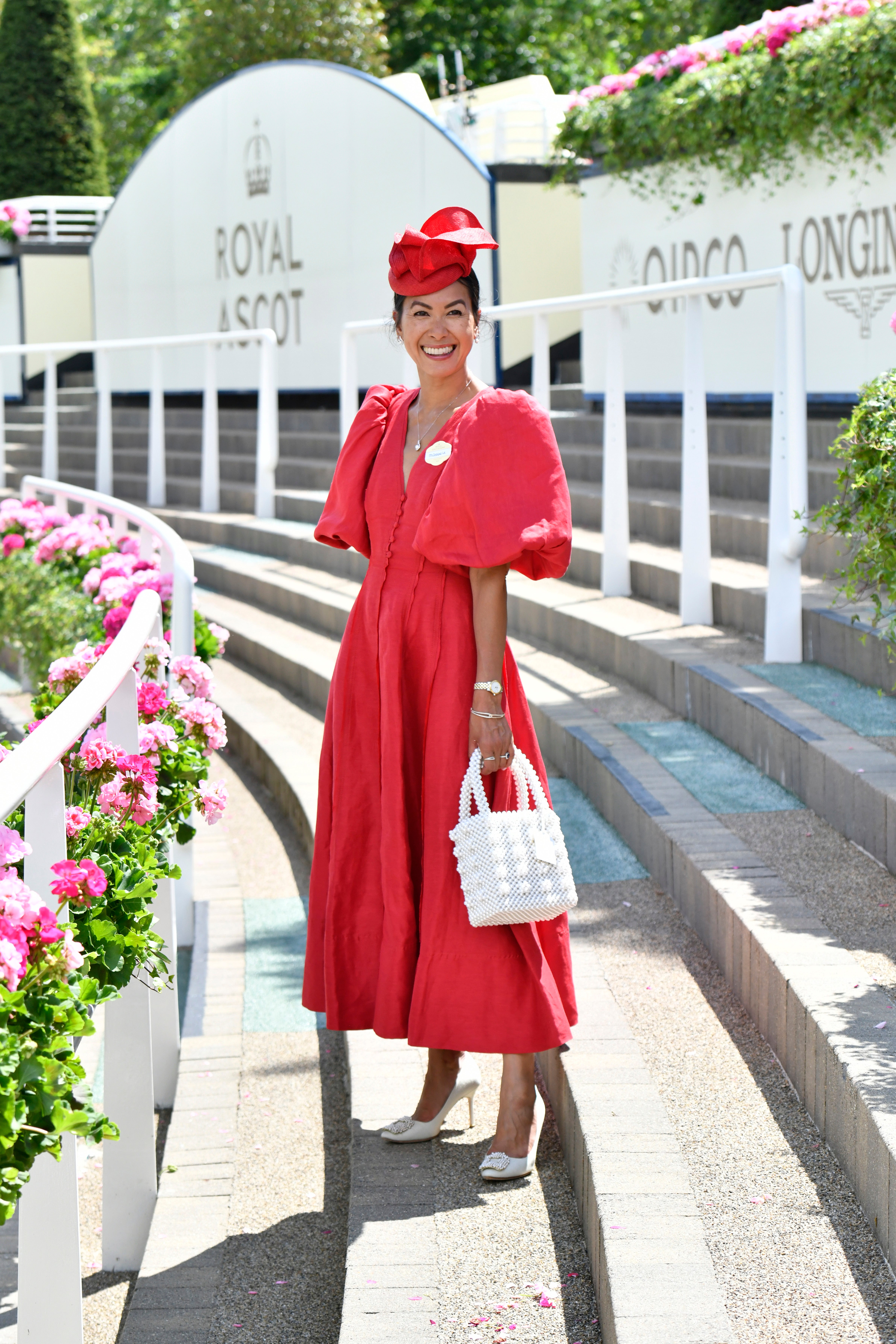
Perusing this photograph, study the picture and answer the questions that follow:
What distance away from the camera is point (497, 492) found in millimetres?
2758

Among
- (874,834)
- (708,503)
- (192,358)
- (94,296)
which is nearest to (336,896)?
(874,834)

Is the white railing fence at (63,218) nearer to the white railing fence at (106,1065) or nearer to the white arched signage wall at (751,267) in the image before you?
the white arched signage wall at (751,267)

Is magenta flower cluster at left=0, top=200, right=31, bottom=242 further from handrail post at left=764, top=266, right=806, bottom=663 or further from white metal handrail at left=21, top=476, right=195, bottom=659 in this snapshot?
handrail post at left=764, top=266, right=806, bottom=663

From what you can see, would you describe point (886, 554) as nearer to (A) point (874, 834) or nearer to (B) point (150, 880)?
(A) point (874, 834)

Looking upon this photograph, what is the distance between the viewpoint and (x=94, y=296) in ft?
57.6

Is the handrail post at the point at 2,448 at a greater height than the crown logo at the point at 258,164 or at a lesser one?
lesser

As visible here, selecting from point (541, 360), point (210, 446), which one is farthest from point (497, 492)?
point (210, 446)

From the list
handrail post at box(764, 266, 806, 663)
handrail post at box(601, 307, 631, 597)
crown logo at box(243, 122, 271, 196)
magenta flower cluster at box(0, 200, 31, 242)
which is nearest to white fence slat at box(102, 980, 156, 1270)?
handrail post at box(764, 266, 806, 663)

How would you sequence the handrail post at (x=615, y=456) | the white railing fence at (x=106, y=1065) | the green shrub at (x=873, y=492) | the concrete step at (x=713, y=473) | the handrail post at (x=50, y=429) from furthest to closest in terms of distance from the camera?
1. the handrail post at (x=50, y=429)
2. the concrete step at (x=713, y=473)
3. the handrail post at (x=615, y=456)
4. the green shrub at (x=873, y=492)
5. the white railing fence at (x=106, y=1065)

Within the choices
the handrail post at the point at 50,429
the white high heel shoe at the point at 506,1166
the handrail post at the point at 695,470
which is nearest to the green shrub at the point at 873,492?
the handrail post at the point at 695,470

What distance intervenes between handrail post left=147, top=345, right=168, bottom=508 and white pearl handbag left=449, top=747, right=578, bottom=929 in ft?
29.1

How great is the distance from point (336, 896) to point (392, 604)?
577mm

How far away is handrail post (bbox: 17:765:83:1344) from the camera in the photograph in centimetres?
202

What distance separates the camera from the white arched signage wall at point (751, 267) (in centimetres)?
675
